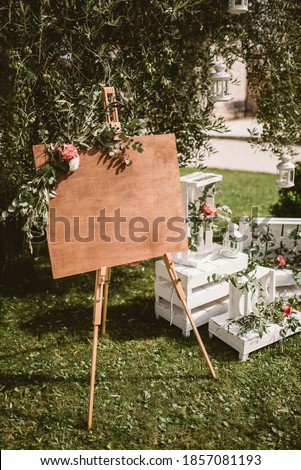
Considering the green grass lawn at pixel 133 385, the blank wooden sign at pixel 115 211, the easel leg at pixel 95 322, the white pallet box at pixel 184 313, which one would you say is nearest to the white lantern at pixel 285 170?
the white pallet box at pixel 184 313

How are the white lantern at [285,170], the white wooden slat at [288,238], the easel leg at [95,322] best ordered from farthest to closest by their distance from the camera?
the white wooden slat at [288,238], the white lantern at [285,170], the easel leg at [95,322]

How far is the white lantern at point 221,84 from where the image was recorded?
14.7 ft

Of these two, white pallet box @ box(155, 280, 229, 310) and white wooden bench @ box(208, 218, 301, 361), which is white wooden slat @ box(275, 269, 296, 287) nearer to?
white wooden bench @ box(208, 218, 301, 361)

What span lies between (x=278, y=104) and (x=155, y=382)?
3222mm

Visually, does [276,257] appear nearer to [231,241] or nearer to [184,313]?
[231,241]

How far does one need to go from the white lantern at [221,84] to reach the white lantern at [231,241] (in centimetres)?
129

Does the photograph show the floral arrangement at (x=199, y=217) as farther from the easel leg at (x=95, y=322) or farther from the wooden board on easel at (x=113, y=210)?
the easel leg at (x=95, y=322)

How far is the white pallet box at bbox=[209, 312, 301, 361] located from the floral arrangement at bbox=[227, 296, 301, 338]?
0.04 meters

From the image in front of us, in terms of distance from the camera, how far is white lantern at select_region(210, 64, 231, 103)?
4.48 metres

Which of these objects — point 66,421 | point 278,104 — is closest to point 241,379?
point 66,421

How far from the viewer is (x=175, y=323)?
4.58 metres

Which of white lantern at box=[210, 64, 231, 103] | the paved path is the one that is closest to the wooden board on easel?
white lantern at box=[210, 64, 231, 103]

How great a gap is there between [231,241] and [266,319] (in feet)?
2.77
